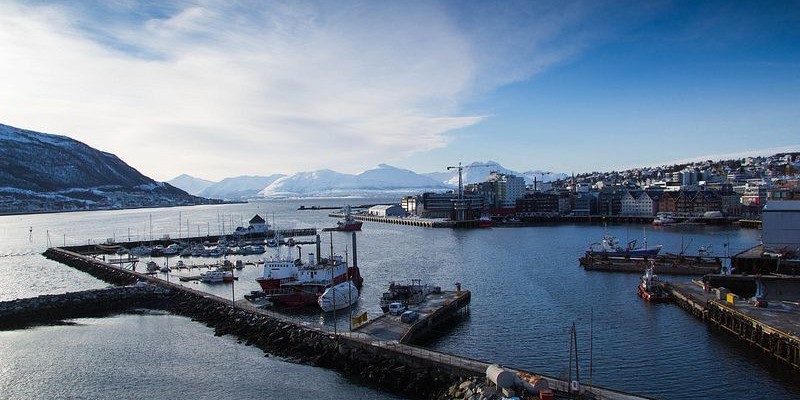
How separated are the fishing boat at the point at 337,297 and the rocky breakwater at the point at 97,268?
55.8ft

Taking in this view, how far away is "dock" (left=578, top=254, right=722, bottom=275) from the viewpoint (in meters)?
39.4

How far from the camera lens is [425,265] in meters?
46.7

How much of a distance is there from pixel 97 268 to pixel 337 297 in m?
27.3

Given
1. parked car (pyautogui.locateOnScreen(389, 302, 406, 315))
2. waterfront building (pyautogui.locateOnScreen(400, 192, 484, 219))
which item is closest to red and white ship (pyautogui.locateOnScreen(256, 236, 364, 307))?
parked car (pyautogui.locateOnScreen(389, 302, 406, 315))

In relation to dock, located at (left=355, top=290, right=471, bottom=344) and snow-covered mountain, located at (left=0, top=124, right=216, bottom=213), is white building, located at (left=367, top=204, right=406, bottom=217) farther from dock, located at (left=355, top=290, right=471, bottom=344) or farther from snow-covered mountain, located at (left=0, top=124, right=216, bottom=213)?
snow-covered mountain, located at (left=0, top=124, right=216, bottom=213)

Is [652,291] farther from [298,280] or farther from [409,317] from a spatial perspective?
[298,280]

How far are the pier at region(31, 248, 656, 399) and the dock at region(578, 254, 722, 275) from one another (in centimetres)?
1706

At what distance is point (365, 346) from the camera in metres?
20.9

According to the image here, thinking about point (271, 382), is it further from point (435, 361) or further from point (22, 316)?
point (22, 316)

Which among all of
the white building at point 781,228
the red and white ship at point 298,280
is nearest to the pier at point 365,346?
the red and white ship at point 298,280

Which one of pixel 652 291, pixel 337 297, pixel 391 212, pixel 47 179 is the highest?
pixel 47 179

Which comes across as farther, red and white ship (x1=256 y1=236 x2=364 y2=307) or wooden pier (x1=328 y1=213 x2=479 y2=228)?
wooden pier (x1=328 y1=213 x2=479 y2=228)

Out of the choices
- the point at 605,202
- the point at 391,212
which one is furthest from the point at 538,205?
the point at 391,212

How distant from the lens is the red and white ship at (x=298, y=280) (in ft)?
106
